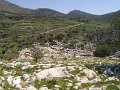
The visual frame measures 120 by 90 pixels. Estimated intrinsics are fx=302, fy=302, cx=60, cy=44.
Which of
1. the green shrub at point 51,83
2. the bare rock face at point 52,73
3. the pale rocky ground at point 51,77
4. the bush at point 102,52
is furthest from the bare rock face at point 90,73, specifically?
the bush at point 102,52

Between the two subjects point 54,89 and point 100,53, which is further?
point 100,53

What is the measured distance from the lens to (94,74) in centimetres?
2294

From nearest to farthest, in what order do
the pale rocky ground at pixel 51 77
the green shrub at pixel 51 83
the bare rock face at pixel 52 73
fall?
the green shrub at pixel 51 83
the pale rocky ground at pixel 51 77
the bare rock face at pixel 52 73

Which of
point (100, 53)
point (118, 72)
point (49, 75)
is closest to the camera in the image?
point (49, 75)

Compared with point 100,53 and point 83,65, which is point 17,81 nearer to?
point 83,65

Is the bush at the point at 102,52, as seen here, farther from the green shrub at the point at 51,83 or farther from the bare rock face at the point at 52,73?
the green shrub at the point at 51,83

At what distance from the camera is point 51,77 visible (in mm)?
21906

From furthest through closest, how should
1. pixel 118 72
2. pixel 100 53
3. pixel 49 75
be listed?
pixel 100 53
pixel 118 72
pixel 49 75

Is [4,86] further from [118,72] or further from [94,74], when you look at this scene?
[118,72]

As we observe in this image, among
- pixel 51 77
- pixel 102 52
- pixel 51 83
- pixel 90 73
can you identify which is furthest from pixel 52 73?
pixel 102 52

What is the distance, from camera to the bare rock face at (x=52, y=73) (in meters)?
22.0

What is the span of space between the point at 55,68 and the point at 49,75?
1.08 metres

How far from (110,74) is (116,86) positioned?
241 centimetres

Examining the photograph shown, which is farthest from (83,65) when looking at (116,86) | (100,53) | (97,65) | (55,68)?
(100,53)
